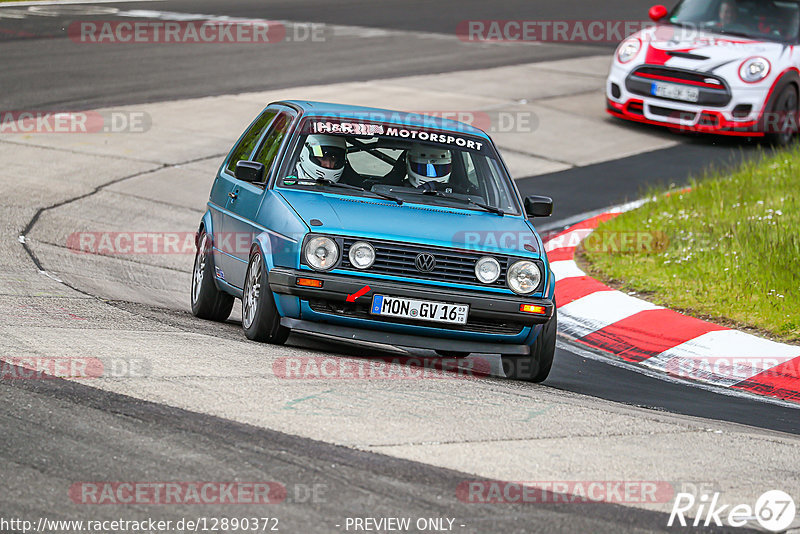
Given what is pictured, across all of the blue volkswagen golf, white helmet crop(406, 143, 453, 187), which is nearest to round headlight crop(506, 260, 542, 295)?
the blue volkswagen golf

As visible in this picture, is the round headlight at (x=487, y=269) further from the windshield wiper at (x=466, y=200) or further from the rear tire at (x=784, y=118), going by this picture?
the rear tire at (x=784, y=118)

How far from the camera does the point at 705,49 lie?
16.9 metres

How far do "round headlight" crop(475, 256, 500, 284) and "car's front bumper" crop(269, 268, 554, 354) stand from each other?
0.09 m

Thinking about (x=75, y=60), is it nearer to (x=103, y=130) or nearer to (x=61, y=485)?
Answer: (x=103, y=130)

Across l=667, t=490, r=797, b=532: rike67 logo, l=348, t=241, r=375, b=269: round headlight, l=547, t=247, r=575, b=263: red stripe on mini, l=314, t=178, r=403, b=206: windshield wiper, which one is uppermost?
l=314, t=178, r=403, b=206: windshield wiper

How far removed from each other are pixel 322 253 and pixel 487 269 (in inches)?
38.9

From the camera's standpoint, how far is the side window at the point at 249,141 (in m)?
9.19

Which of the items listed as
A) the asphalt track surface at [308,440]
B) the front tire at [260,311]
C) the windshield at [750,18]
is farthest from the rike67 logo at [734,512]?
the windshield at [750,18]

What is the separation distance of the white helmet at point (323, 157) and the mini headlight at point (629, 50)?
9.65 m

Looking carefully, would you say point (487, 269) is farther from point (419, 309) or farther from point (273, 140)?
point (273, 140)

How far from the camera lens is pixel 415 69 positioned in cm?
2155

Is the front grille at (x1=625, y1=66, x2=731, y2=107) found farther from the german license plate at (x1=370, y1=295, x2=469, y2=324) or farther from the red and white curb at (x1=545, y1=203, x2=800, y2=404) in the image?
the german license plate at (x1=370, y1=295, x2=469, y2=324)

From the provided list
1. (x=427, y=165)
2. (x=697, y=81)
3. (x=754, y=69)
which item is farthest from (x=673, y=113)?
(x=427, y=165)

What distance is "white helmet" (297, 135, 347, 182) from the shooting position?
27.1 ft
